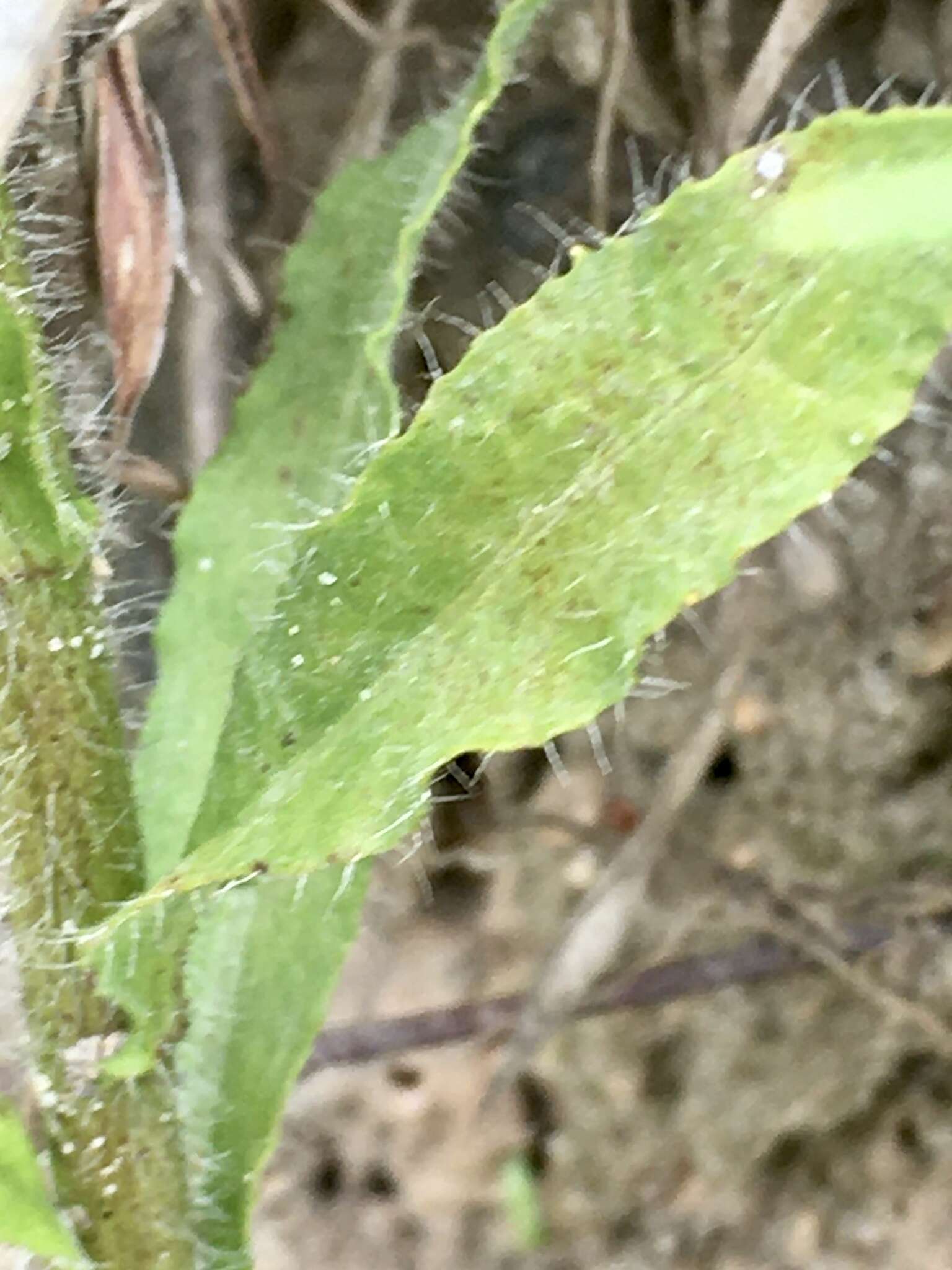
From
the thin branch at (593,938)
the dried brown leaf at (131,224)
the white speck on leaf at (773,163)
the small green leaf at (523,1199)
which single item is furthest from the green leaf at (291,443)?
the small green leaf at (523,1199)

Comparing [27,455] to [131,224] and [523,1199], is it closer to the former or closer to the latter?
[131,224]

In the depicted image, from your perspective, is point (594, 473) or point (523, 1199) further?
point (523, 1199)

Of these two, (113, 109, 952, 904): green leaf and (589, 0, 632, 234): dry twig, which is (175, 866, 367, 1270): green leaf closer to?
(113, 109, 952, 904): green leaf

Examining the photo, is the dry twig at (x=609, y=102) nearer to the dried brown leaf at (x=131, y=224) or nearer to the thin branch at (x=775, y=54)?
the thin branch at (x=775, y=54)

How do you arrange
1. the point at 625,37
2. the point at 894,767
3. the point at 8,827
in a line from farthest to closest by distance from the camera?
the point at 894,767, the point at 625,37, the point at 8,827

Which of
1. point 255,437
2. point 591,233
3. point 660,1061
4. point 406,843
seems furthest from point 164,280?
point 660,1061

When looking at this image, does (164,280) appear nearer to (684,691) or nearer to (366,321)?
(366,321)

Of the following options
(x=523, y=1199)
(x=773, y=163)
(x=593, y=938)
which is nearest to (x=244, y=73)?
(x=773, y=163)
